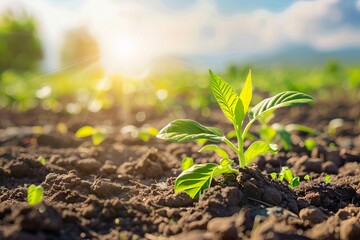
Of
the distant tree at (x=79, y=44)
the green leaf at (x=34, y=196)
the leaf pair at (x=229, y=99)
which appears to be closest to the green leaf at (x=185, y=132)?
the leaf pair at (x=229, y=99)

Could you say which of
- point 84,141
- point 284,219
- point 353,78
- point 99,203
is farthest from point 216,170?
point 353,78

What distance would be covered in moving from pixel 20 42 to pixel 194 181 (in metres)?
21.0

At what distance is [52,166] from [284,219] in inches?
60.5

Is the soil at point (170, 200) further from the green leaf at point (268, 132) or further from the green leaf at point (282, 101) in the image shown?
the green leaf at point (282, 101)

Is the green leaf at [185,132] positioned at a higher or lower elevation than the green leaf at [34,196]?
higher

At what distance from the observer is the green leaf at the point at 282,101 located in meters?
2.13

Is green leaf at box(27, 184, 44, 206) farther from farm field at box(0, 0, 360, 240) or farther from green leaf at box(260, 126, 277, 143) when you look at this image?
green leaf at box(260, 126, 277, 143)

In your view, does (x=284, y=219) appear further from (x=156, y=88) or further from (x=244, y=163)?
(x=156, y=88)

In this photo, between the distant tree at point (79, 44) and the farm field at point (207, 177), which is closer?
the farm field at point (207, 177)

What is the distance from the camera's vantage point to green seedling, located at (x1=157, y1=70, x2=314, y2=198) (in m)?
2.16

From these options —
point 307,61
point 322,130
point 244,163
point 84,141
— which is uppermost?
point 244,163

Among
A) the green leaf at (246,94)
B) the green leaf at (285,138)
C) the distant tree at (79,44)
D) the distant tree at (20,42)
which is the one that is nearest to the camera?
the green leaf at (246,94)

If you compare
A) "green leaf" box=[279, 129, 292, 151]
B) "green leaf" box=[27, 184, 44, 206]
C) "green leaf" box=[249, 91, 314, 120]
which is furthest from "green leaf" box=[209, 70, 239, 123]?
"green leaf" box=[279, 129, 292, 151]

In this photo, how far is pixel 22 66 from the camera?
20.9m
